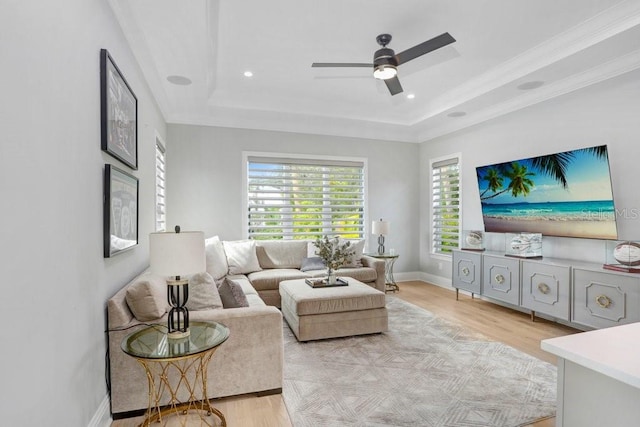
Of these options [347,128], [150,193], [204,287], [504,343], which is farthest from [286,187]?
[504,343]

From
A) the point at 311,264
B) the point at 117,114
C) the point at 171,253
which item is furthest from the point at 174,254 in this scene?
the point at 311,264

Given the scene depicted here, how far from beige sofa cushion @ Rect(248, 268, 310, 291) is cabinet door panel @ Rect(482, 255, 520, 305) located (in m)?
2.35

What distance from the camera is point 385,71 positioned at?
3033 mm

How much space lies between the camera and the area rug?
223cm

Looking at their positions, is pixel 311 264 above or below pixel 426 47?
below

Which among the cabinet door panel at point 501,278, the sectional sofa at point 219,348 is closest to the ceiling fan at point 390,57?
the sectional sofa at point 219,348

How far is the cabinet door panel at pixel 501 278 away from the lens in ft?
13.6

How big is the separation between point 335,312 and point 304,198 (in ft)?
8.69

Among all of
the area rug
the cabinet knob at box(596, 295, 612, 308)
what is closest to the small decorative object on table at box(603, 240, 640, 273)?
the cabinet knob at box(596, 295, 612, 308)

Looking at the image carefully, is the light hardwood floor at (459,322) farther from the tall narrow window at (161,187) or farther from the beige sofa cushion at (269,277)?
the tall narrow window at (161,187)

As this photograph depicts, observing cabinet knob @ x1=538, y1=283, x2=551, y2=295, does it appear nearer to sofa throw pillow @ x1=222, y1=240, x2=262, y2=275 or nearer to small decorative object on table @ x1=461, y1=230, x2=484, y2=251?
small decorative object on table @ x1=461, y1=230, x2=484, y2=251

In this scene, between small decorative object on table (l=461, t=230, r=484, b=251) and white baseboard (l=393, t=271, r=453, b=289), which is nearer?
small decorative object on table (l=461, t=230, r=484, b=251)

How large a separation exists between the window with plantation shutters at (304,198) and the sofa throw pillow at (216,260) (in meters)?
0.97

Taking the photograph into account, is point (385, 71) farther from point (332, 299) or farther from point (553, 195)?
point (553, 195)
